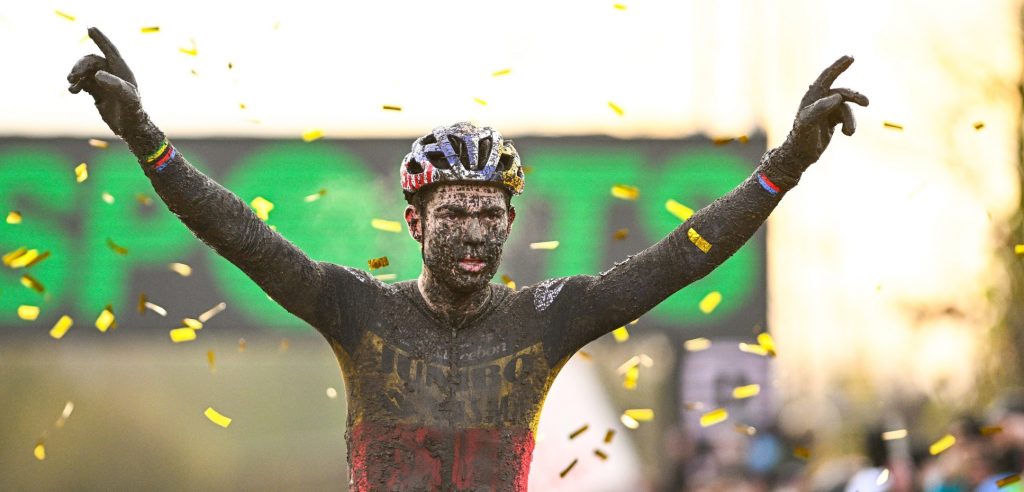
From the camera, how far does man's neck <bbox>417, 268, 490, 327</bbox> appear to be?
19.6ft

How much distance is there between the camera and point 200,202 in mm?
5520

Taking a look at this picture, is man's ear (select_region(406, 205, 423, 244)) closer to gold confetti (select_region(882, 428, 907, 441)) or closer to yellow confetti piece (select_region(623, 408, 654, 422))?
gold confetti (select_region(882, 428, 907, 441))

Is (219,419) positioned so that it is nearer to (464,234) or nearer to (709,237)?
(464,234)

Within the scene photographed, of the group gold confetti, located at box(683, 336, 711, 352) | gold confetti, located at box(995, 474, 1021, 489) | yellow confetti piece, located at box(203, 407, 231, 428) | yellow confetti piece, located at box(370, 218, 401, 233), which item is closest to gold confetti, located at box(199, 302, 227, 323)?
yellow confetti piece, located at box(370, 218, 401, 233)

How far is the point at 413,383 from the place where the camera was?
232 inches

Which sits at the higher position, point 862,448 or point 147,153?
point 147,153

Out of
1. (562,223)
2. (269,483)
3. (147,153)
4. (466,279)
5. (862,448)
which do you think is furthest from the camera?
(269,483)

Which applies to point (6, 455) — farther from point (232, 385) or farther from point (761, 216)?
point (761, 216)

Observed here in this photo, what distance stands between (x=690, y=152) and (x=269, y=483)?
6.06 metres

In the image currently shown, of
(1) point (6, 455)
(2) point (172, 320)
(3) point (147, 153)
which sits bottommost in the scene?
(1) point (6, 455)

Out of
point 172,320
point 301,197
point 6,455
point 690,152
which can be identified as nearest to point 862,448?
point 690,152

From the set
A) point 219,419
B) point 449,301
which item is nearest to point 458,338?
point 449,301

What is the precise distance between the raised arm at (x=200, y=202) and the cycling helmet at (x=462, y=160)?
522mm

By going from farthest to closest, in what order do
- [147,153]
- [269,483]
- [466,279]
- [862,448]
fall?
[269,483]
[862,448]
[466,279]
[147,153]
